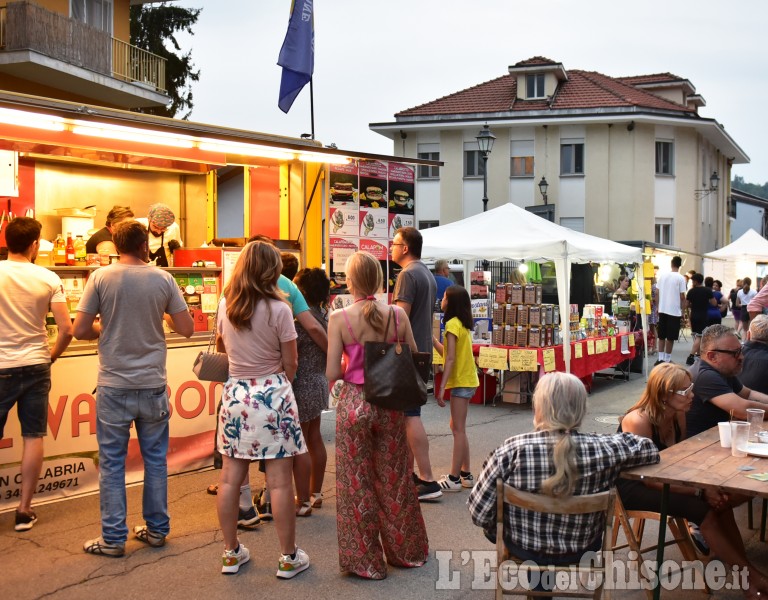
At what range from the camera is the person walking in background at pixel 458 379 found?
602cm

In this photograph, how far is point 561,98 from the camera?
3117cm

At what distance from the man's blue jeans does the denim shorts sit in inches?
25.7

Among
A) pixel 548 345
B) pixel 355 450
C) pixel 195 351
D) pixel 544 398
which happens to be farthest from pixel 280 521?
pixel 548 345

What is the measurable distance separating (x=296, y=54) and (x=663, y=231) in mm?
24414

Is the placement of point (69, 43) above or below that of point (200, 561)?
above

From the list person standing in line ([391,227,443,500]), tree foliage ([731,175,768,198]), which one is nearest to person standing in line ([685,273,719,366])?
person standing in line ([391,227,443,500])

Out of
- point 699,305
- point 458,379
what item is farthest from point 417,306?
point 699,305

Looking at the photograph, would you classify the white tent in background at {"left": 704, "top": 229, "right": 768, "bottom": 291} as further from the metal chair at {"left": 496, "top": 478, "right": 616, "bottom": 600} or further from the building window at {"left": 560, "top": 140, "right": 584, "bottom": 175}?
the metal chair at {"left": 496, "top": 478, "right": 616, "bottom": 600}

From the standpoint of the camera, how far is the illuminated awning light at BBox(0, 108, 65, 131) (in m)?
5.04

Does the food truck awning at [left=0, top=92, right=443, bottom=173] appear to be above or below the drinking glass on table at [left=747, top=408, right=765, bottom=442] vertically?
above

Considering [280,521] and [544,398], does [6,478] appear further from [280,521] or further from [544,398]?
[544,398]

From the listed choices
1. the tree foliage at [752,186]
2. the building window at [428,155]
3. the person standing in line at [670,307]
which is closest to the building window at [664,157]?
the building window at [428,155]

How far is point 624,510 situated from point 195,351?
384cm

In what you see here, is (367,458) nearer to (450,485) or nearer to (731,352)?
(450,485)
